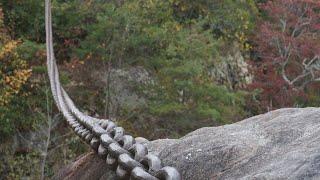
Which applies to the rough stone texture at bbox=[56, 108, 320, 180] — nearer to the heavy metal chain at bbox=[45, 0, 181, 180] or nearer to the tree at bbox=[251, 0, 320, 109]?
the heavy metal chain at bbox=[45, 0, 181, 180]

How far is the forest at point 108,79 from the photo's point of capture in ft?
26.0

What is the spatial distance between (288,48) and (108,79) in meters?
4.11

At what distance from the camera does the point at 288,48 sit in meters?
11.0

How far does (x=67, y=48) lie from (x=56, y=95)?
301 inches

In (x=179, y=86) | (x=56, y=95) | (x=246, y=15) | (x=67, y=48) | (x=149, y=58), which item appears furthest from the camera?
(x=246, y=15)

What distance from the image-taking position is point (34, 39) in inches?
379

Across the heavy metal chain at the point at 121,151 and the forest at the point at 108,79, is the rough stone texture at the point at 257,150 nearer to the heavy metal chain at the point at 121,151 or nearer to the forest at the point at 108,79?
the heavy metal chain at the point at 121,151

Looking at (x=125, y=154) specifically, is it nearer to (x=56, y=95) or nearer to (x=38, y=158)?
(x=56, y=95)

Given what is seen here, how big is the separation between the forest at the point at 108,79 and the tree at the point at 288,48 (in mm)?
389

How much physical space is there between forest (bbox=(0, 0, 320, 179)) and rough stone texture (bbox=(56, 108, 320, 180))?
5944 mm

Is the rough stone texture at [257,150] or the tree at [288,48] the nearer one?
the rough stone texture at [257,150]


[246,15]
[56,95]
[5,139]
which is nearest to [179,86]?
[5,139]

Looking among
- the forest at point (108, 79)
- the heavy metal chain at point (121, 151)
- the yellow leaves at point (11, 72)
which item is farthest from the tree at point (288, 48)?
the heavy metal chain at point (121, 151)

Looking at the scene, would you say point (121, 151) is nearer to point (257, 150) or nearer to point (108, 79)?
point (257, 150)
